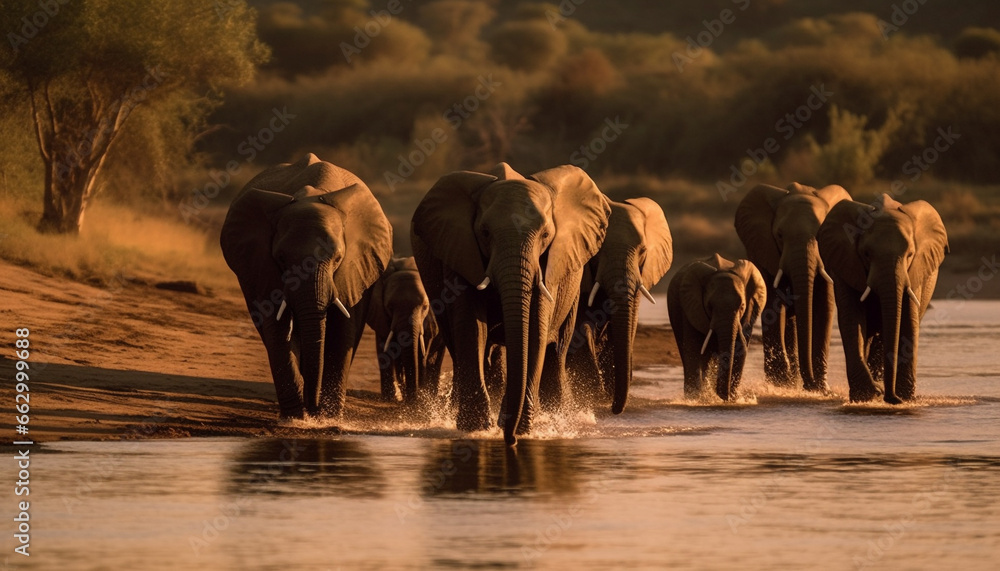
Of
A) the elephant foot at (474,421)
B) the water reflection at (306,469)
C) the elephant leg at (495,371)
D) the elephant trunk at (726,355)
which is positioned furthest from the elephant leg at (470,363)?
the elephant trunk at (726,355)

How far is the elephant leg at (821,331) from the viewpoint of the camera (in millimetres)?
24297

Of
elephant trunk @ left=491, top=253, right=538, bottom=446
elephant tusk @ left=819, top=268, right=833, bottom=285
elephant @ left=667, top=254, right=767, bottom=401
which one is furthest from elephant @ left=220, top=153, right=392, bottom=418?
elephant tusk @ left=819, top=268, right=833, bottom=285

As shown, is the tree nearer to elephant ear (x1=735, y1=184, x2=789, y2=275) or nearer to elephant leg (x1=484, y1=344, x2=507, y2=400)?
elephant ear (x1=735, y1=184, x2=789, y2=275)

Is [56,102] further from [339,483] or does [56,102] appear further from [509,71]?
[509,71]

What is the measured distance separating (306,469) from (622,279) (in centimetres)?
659

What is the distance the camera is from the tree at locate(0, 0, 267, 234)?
3428 cm

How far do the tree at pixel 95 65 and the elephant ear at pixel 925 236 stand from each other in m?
15.8

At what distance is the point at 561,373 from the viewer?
1898 cm

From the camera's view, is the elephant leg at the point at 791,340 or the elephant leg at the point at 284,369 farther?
the elephant leg at the point at 791,340

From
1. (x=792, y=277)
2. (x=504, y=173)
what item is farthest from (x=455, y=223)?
(x=792, y=277)

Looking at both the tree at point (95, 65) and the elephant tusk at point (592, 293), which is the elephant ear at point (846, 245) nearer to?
the elephant tusk at point (592, 293)

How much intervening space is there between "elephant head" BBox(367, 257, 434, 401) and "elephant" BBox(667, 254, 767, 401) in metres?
3.22

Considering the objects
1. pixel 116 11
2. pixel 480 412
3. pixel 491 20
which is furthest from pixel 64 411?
pixel 491 20

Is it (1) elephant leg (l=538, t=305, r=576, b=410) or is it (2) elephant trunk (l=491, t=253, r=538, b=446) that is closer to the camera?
(2) elephant trunk (l=491, t=253, r=538, b=446)
